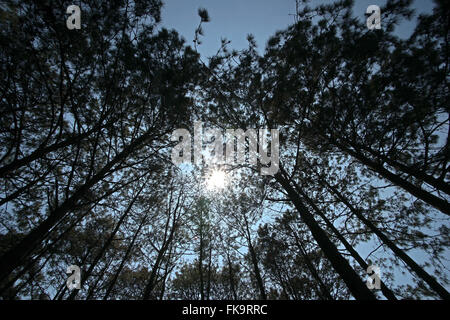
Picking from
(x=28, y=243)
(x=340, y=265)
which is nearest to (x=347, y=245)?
(x=340, y=265)

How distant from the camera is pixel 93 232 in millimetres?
9109

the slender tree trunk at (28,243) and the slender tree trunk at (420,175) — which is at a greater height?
the slender tree trunk at (420,175)

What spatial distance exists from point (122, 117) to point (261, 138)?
4.56 metres

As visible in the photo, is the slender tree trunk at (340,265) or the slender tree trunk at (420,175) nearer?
the slender tree trunk at (340,265)

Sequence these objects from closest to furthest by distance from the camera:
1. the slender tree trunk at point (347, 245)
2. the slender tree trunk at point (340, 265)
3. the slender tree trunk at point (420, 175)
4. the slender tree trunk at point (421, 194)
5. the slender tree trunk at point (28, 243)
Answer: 1. the slender tree trunk at point (28, 243)
2. the slender tree trunk at point (340, 265)
3. the slender tree trunk at point (421, 194)
4. the slender tree trunk at point (420, 175)
5. the slender tree trunk at point (347, 245)

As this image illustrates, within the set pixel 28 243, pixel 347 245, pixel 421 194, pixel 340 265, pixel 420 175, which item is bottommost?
pixel 340 265

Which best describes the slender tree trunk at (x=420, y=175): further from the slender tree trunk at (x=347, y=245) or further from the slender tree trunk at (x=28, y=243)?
the slender tree trunk at (x=28, y=243)

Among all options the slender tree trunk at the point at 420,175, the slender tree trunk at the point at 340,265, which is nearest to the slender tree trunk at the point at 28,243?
the slender tree trunk at the point at 340,265

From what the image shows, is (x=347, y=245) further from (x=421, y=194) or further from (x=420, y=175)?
(x=420, y=175)

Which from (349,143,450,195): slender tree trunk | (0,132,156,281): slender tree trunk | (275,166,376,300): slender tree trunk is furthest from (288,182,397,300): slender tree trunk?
(0,132,156,281): slender tree trunk

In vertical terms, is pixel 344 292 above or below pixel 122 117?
below

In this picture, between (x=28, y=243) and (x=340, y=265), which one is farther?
(x=340, y=265)
